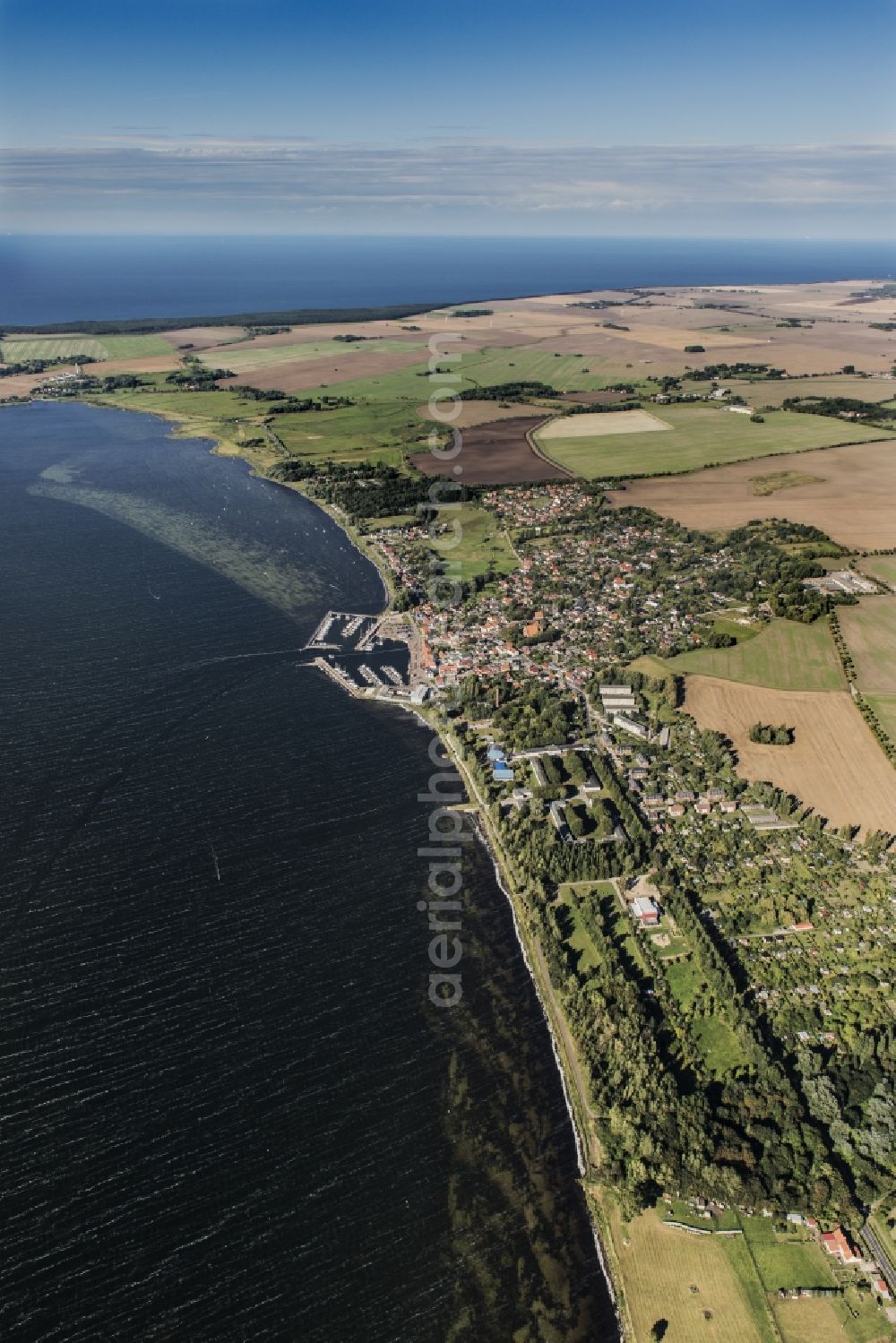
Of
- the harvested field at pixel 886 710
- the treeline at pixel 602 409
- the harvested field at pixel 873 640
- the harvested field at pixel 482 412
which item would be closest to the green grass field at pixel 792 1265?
the harvested field at pixel 886 710

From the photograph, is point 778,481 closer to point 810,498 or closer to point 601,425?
point 810,498

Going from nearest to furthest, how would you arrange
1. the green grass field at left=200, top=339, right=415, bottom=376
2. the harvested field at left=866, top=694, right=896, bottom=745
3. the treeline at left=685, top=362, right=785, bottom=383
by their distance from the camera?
the harvested field at left=866, top=694, right=896, bottom=745 → the treeline at left=685, top=362, right=785, bottom=383 → the green grass field at left=200, top=339, right=415, bottom=376

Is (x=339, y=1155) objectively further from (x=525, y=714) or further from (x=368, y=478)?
(x=368, y=478)

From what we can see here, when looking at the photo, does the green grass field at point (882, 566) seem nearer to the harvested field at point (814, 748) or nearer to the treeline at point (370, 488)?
the harvested field at point (814, 748)

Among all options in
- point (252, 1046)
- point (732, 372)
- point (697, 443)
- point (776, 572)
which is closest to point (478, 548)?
point (776, 572)

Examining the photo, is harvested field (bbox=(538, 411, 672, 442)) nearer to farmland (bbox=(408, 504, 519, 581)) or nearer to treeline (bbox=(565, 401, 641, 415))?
treeline (bbox=(565, 401, 641, 415))

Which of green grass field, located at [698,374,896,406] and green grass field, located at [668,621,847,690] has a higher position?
green grass field, located at [698,374,896,406]

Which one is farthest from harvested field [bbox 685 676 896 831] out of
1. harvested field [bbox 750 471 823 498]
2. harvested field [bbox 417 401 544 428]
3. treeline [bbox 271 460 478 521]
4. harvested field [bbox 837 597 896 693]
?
harvested field [bbox 417 401 544 428]

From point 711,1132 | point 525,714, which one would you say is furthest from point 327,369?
point 711,1132

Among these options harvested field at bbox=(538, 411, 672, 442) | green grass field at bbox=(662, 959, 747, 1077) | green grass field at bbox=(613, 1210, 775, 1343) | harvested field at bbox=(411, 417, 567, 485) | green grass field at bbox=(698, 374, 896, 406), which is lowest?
green grass field at bbox=(613, 1210, 775, 1343)
